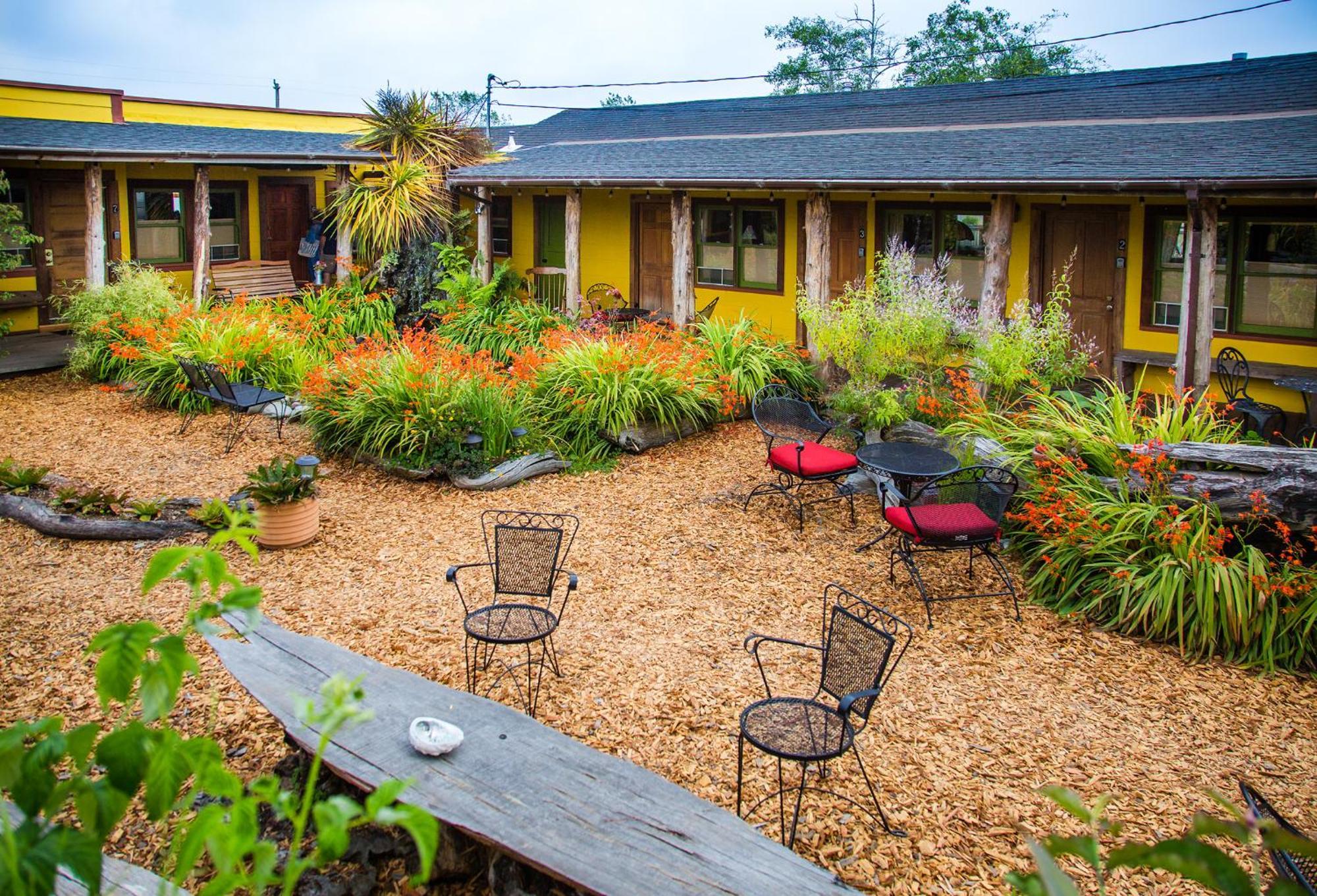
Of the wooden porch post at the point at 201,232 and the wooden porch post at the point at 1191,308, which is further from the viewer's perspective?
the wooden porch post at the point at 201,232

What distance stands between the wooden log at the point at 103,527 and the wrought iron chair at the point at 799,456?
450 centimetres

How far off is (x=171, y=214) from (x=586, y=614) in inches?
568

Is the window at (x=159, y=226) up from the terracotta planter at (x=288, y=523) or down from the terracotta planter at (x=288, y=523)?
up

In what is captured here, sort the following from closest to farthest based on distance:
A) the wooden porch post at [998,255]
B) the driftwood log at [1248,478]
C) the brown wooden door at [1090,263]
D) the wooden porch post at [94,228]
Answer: the driftwood log at [1248,478]
the wooden porch post at [998,255]
the brown wooden door at [1090,263]
the wooden porch post at [94,228]

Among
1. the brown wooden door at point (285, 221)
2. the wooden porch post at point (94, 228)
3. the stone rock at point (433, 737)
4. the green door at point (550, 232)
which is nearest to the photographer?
the stone rock at point (433, 737)

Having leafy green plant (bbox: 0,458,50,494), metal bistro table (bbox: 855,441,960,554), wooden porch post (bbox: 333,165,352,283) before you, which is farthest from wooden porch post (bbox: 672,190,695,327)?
leafy green plant (bbox: 0,458,50,494)

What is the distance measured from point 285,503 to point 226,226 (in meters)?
12.8

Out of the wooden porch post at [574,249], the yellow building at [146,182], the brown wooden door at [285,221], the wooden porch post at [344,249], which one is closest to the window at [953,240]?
the wooden porch post at [574,249]

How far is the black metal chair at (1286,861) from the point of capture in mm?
3199

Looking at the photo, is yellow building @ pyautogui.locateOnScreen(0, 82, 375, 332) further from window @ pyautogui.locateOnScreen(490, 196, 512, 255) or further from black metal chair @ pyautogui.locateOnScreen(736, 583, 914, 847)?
black metal chair @ pyautogui.locateOnScreen(736, 583, 914, 847)

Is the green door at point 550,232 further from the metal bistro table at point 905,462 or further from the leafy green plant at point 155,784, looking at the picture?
the leafy green plant at point 155,784

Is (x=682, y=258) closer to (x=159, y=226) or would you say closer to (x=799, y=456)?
(x=799, y=456)

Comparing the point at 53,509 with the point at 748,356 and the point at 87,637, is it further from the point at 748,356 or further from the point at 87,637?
the point at 748,356

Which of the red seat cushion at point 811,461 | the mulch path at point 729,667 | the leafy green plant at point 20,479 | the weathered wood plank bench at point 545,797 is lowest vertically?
the mulch path at point 729,667
